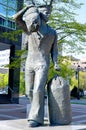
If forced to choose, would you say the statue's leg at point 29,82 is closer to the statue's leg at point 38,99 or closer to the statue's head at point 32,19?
the statue's leg at point 38,99

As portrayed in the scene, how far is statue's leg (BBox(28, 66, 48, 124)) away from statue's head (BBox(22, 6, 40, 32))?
1115mm

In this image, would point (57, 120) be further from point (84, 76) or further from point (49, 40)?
point (84, 76)

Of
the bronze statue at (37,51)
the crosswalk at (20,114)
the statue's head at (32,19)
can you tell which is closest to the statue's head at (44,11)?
the bronze statue at (37,51)

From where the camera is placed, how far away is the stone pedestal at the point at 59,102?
7.68m

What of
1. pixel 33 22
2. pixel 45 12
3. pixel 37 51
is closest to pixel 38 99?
pixel 37 51

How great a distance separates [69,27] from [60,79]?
24.0ft

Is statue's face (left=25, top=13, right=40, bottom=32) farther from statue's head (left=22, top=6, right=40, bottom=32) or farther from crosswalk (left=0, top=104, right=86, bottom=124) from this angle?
crosswalk (left=0, top=104, right=86, bottom=124)

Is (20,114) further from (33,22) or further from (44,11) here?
(33,22)

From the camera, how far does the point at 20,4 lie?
53.6 ft

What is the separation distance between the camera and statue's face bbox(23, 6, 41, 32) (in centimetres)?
777

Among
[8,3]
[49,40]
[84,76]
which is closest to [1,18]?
[8,3]

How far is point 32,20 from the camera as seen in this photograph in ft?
25.5

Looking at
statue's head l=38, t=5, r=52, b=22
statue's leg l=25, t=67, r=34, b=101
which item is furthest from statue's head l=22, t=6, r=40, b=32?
statue's leg l=25, t=67, r=34, b=101

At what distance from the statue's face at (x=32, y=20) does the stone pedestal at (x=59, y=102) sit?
1451mm
